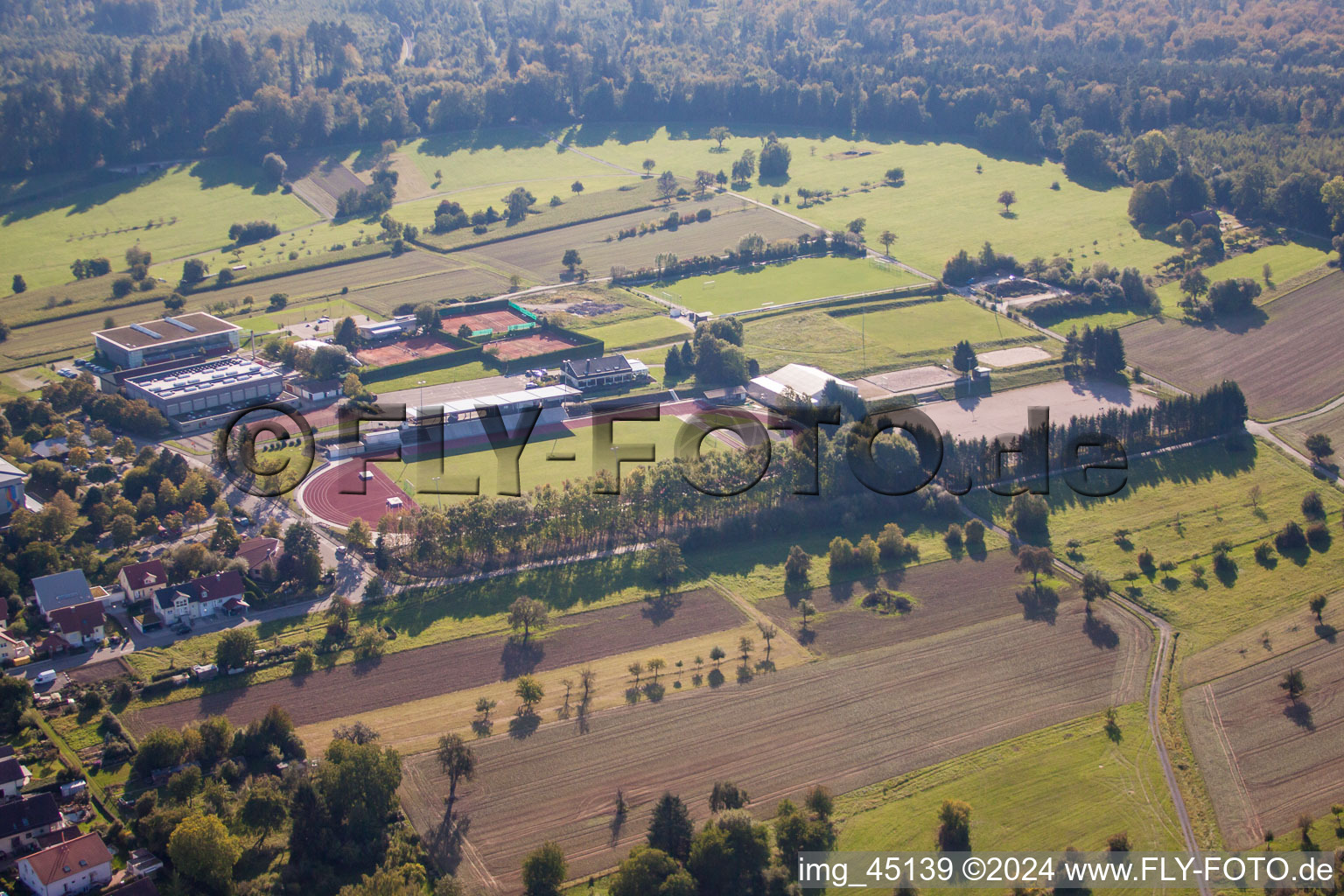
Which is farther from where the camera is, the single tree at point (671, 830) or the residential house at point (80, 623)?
the residential house at point (80, 623)

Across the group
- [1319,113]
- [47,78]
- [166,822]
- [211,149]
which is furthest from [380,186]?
[1319,113]

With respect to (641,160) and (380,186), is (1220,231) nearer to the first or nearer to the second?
(641,160)

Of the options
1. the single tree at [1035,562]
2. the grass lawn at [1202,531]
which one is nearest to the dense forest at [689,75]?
the grass lawn at [1202,531]

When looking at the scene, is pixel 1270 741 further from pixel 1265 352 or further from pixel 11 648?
pixel 11 648

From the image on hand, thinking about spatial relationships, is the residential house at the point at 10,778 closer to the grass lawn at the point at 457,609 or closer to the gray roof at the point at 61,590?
the grass lawn at the point at 457,609

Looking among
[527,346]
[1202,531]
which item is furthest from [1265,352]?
[527,346]
